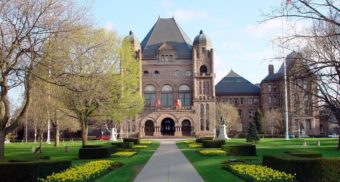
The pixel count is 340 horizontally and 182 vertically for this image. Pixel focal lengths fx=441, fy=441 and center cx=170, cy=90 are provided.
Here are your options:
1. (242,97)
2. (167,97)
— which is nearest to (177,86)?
(167,97)

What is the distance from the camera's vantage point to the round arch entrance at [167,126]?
9575 centimetres

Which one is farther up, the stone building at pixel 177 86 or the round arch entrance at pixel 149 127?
the stone building at pixel 177 86

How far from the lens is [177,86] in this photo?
96062mm

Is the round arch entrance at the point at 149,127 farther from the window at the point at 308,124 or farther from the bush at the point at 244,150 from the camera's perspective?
the bush at the point at 244,150

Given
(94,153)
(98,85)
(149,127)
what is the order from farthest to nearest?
Answer: (149,127), (98,85), (94,153)

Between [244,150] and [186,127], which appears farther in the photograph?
[186,127]

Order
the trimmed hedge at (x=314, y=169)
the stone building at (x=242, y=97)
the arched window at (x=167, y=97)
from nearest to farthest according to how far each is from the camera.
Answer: the trimmed hedge at (x=314, y=169) → the arched window at (x=167, y=97) → the stone building at (x=242, y=97)

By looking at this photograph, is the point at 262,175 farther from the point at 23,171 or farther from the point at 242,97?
the point at 242,97

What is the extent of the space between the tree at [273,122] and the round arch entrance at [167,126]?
65.9ft

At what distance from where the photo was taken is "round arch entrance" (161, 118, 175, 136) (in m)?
95.8

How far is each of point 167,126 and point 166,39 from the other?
782 inches

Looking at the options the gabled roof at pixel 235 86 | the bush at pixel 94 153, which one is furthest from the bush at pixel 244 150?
the gabled roof at pixel 235 86

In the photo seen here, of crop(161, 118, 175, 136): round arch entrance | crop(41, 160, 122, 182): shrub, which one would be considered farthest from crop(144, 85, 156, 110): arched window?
crop(41, 160, 122, 182): shrub

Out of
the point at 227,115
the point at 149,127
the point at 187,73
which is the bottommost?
the point at 149,127
